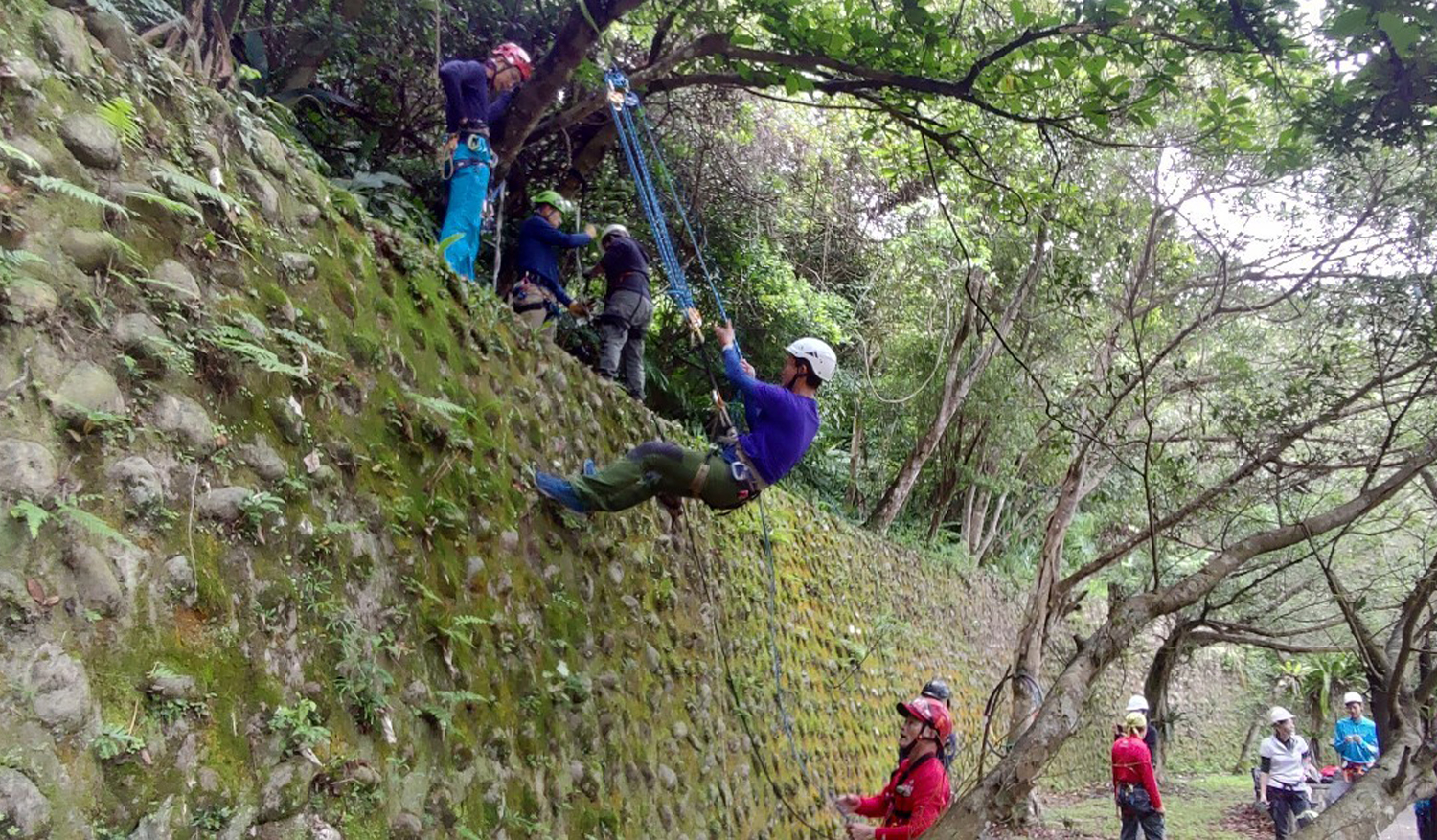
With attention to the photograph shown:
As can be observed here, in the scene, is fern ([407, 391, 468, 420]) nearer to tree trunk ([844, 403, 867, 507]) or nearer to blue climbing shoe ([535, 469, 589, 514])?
blue climbing shoe ([535, 469, 589, 514])

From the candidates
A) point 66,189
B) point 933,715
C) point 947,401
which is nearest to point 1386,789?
point 933,715

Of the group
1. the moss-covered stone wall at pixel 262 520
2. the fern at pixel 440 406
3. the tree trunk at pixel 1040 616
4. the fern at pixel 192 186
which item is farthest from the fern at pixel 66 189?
the tree trunk at pixel 1040 616

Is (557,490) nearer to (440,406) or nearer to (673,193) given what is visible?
(440,406)

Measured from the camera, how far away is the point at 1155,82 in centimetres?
498

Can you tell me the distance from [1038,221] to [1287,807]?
6.73m

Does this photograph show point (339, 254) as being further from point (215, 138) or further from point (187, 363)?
point (187, 363)

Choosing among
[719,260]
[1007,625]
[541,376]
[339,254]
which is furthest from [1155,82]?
[1007,625]

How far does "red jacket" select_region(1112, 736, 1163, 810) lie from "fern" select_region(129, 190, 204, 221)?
8400mm

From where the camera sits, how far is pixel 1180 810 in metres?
15.1

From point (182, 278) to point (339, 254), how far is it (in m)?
1.00

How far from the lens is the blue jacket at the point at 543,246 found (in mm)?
6402

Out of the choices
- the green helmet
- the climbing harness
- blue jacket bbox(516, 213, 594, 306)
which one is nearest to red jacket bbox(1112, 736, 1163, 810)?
blue jacket bbox(516, 213, 594, 306)

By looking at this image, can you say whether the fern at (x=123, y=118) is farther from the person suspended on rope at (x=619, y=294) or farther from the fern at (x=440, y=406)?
the person suspended on rope at (x=619, y=294)

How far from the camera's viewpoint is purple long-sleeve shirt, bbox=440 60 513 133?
5480mm
